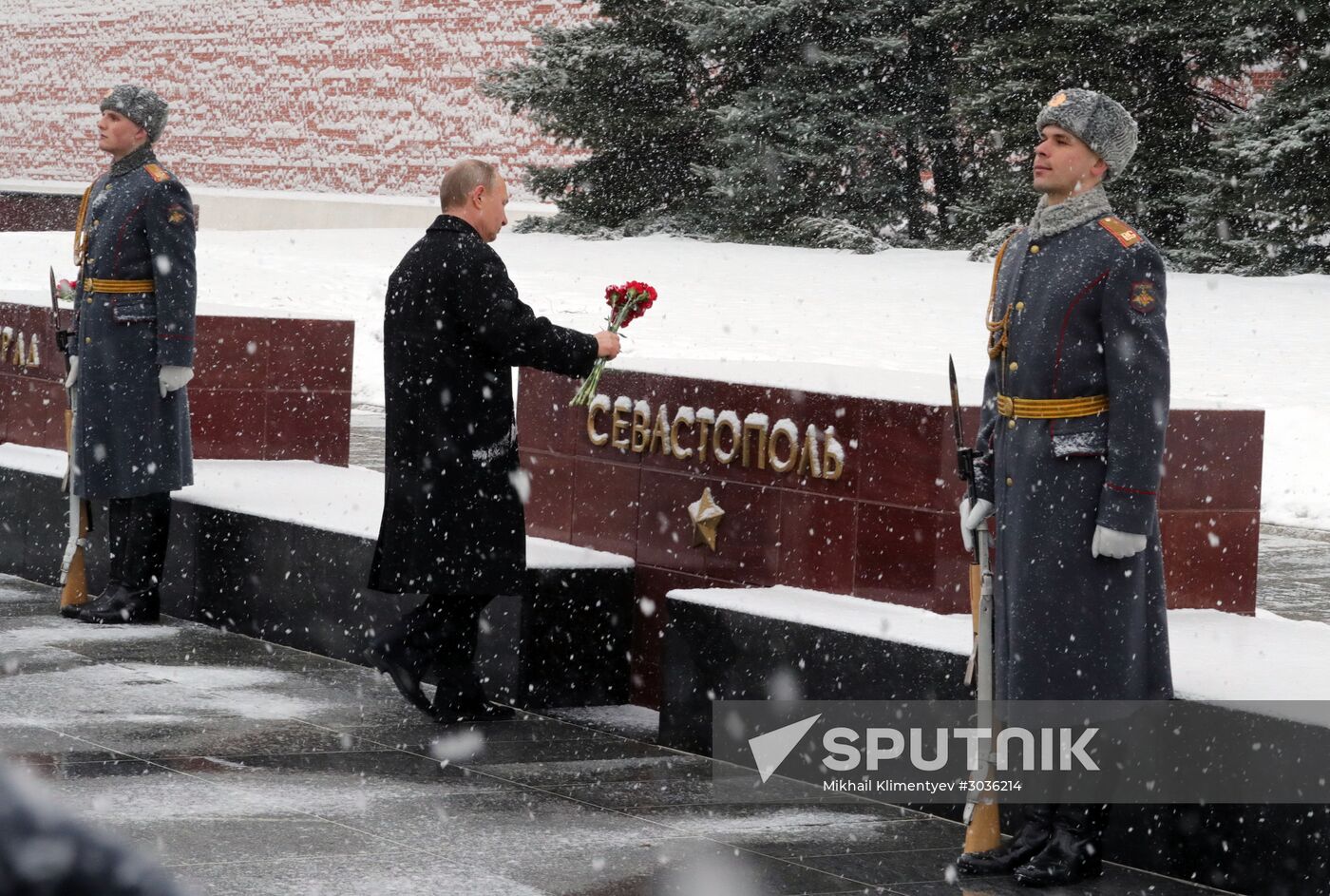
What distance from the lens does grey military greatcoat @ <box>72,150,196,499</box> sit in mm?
6594

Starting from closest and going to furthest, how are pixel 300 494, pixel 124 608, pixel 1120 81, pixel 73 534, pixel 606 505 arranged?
1. pixel 606 505
2. pixel 124 608
3. pixel 73 534
4. pixel 300 494
5. pixel 1120 81

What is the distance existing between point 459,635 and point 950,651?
5.13 ft

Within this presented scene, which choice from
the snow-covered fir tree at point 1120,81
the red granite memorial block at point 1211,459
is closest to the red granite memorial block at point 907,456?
the red granite memorial block at point 1211,459

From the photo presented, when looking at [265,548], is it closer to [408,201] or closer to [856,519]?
[856,519]

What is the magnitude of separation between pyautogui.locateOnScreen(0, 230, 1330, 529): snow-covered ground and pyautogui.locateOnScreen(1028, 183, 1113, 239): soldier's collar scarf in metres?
6.19

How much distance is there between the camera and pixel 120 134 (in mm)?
6750

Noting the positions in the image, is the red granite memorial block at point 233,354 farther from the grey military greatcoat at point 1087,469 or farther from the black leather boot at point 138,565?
the grey military greatcoat at point 1087,469

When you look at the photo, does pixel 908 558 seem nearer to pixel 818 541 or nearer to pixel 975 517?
pixel 818 541

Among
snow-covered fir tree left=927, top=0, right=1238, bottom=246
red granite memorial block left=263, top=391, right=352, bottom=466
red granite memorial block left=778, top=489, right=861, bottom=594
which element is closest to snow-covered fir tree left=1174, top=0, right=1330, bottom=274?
snow-covered fir tree left=927, top=0, right=1238, bottom=246

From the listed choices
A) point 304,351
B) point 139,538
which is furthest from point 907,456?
point 304,351

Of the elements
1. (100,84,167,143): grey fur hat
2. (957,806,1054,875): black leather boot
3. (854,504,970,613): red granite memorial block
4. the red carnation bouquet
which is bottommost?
(957,806,1054,875): black leather boot

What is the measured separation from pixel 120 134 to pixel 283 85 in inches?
1157

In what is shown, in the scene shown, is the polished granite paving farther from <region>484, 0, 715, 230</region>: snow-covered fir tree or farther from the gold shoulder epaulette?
<region>484, 0, 715, 230</region>: snow-covered fir tree

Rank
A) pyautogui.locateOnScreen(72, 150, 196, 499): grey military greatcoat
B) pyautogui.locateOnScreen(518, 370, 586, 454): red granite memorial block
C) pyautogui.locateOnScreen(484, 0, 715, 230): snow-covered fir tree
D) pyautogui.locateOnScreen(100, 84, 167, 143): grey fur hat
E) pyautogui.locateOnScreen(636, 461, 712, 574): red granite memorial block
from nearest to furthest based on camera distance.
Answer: pyautogui.locateOnScreen(636, 461, 712, 574): red granite memorial block, pyautogui.locateOnScreen(518, 370, 586, 454): red granite memorial block, pyautogui.locateOnScreen(72, 150, 196, 499): grey military greatcoat, pyautogui.locateOnScreen(100, 84, 167, 143): grey fur hat, pyautogui.locateOnScreen(484, 0, 715, 230): snow-covered fir tree
